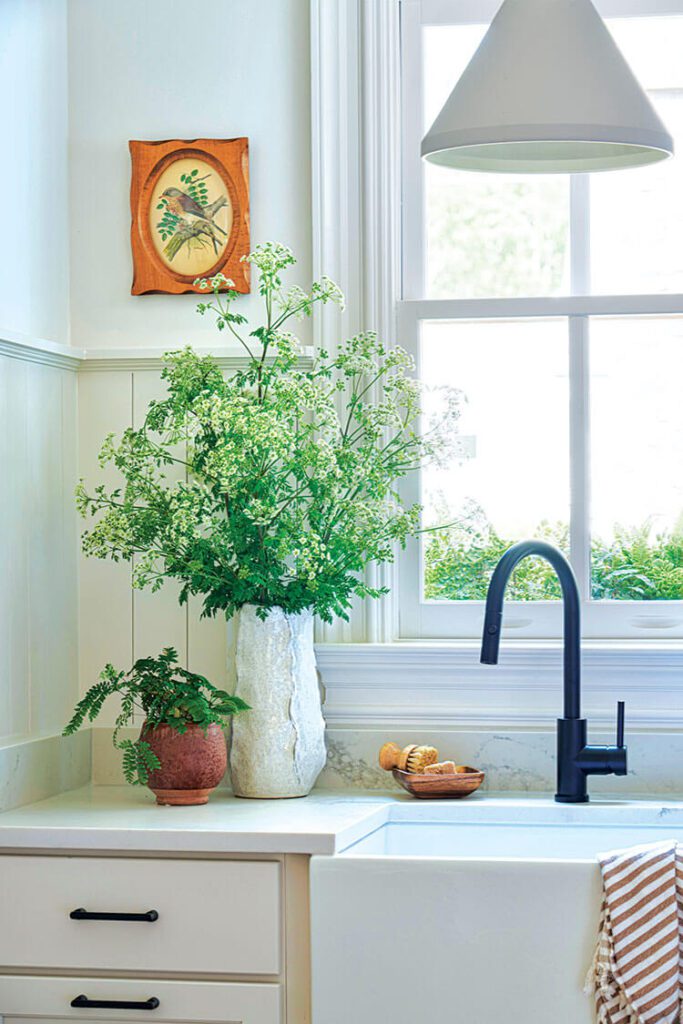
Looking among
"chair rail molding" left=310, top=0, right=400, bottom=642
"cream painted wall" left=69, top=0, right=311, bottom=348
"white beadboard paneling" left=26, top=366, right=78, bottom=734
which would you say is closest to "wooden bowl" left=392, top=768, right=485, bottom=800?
"chair rail molding" left=310, top=0, right=400, bottom=642

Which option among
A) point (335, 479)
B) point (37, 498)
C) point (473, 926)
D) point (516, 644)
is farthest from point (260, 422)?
point (473, 926)

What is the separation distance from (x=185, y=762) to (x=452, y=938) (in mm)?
555

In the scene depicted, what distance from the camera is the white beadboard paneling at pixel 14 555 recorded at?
90.7 inches

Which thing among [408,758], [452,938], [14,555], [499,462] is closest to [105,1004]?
[452,938]

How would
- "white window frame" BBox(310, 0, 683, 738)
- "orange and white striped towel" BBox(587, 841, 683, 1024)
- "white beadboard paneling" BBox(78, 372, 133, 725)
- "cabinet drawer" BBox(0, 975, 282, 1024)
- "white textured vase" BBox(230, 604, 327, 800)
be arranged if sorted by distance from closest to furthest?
1. "orange and white striped towel" BBox(587, 841, 683, 1024)
2. "cabinet drawer" BBox(0, 975, 282, 1024)
3. "white textured vase" BBox(230, 604, 327, 800)
4. "white window frame" BBox(310, 0, 683, 738)
5. "white beadboard paneling" BBox(78, 372, 133, 725)

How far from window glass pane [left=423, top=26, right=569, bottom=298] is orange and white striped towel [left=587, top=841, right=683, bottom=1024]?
1.10 m

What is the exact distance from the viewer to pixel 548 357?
8.34 ft

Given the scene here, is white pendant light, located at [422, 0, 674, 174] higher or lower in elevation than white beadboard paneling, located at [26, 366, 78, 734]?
higher

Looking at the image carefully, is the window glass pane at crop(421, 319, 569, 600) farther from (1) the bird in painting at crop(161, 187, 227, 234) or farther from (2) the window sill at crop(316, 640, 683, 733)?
(1) the bird in painting at crop(161, 187, 227, 234)

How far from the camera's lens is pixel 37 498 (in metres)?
2.43

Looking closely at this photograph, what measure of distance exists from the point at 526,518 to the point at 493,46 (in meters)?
0.99

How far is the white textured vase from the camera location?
2320 millimetres

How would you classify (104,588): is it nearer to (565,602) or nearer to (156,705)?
(156,705)

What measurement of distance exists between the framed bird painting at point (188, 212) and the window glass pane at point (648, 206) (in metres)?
0.65
